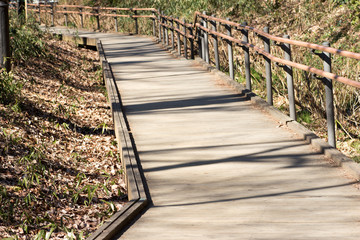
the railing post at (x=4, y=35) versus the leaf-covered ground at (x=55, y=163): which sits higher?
the railing post at (x=4, y=35)

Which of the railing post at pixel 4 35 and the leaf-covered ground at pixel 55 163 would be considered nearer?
the leaf-covered ground at pixel 55 163

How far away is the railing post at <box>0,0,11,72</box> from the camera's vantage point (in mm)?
10219

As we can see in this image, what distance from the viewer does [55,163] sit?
25.2 feet

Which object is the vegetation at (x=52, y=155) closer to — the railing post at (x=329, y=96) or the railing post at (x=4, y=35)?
the railing post at (x=4, y=35)

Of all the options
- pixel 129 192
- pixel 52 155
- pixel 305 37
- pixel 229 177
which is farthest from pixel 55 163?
pixel 305 37

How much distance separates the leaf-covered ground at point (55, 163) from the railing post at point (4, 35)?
60cm

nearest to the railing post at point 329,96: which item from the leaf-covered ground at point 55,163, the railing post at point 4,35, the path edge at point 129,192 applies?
the path edge at point 129,192

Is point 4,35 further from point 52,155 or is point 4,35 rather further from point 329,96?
point 329,96

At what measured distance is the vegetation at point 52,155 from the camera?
19.4 feet

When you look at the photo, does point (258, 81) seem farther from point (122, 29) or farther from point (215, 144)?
point (122, 29)

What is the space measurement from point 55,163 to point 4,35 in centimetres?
345

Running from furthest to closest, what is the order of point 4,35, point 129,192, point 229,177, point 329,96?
1. point 4,35
2. point 329,96
3. point 229,177
4. point 129,192

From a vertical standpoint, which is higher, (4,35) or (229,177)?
(4,35)

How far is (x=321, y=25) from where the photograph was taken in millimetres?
20469
